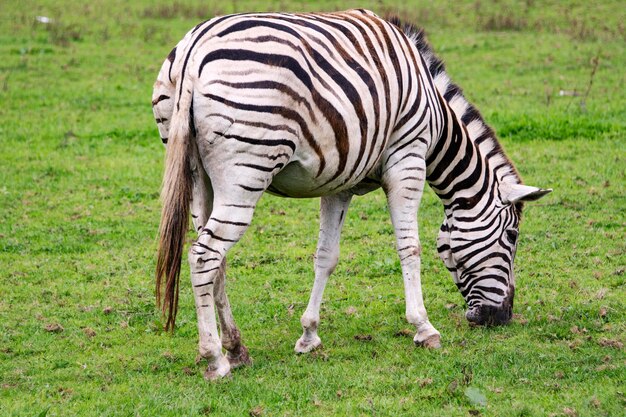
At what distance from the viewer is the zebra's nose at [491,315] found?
744 cm

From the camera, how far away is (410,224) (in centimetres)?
716

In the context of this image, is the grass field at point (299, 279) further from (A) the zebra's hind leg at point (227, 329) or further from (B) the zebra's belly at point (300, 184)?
(B) the zebra's belly at point (300, 184)


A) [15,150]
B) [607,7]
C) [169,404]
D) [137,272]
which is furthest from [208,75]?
[607,7]

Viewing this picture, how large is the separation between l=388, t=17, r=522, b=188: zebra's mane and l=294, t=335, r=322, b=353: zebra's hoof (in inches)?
88.0

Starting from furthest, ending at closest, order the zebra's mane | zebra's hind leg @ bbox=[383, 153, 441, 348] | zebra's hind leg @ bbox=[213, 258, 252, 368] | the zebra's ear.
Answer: the zebra's mane, the zebra's ear, zebra's hind leg @ bbox=[383, 153, 441, 348], zebra's hind leg @ bbox=[213, 258, 252, 368]

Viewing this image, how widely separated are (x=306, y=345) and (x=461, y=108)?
2.54 m

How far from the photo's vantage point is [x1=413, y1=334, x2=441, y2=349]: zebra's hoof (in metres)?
7.07

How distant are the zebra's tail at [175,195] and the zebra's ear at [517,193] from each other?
2911mm

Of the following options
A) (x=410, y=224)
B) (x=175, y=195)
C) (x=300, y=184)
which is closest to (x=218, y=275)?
(x=175, y=195)

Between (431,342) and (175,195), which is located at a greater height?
(175,195)

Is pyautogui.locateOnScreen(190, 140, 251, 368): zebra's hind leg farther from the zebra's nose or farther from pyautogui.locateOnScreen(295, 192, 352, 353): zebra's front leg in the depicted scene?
the zebra's nose

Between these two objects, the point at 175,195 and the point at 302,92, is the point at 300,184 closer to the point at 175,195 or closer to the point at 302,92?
the point at 302,92

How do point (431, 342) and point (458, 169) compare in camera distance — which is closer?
point (431, 342)

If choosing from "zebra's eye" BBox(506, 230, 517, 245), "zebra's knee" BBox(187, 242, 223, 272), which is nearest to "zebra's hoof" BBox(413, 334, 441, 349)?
"zebra's eye" BBox(506, 230, 517, 245)
